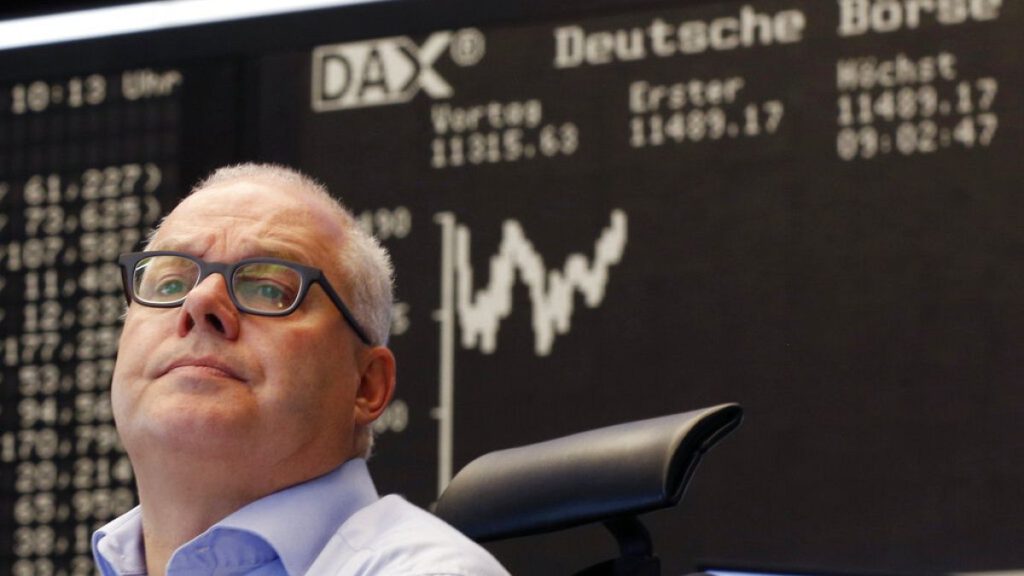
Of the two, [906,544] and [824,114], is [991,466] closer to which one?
[906,544]

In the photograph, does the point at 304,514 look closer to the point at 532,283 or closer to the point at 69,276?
the point at 532,283

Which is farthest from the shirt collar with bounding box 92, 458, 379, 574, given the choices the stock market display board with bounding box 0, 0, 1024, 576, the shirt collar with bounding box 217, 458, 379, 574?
the stock market display board with bounding box 0, 0, 1024, 576

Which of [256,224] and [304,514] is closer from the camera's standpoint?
[304,514]

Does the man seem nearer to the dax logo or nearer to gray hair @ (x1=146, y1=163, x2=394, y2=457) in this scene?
gray hair @ (x1=146, y1=163, x2=394, y2=457)

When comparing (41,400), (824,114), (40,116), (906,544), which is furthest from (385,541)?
(40,116)

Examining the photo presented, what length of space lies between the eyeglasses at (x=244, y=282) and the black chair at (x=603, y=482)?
236 mm

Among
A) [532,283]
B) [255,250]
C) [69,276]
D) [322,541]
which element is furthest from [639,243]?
[322,541]

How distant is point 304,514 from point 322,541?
0.03m

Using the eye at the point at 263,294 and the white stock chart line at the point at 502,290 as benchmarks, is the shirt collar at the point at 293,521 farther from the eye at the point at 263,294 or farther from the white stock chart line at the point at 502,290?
the white stock chart line at the point at 502,290

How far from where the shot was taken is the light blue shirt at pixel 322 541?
1420mm

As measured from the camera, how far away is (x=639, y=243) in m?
2.69

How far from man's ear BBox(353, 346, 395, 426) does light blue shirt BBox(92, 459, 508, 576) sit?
0.07 meters

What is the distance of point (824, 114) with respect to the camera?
265 centimetres

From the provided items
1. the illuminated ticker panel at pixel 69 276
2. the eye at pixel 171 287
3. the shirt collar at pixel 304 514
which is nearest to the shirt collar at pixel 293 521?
the shirt collar at pixel 304 514
